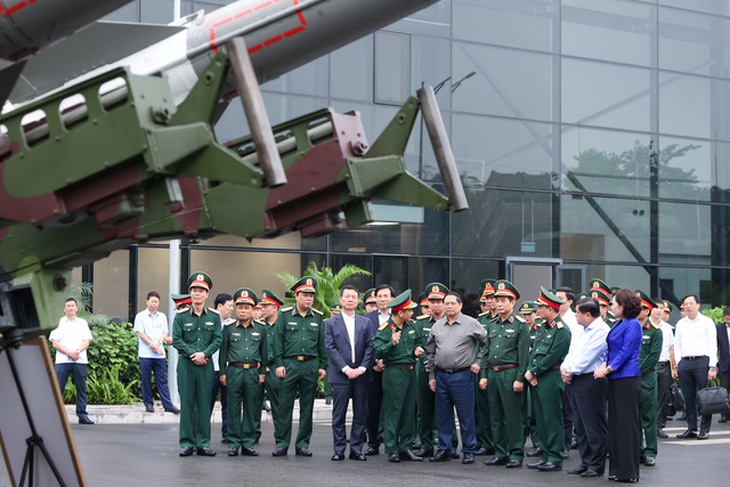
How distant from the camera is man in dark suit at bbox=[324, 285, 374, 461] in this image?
43.1 ft

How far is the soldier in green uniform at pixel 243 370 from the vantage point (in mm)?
13242

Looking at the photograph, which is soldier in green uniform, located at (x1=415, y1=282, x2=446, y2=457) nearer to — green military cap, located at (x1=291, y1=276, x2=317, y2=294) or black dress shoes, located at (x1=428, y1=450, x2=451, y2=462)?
black dress shoes, located at (x1=428, y1=450, x2=451, y2=462)

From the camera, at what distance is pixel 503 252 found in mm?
26266

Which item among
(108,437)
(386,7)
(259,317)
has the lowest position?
(108,437)

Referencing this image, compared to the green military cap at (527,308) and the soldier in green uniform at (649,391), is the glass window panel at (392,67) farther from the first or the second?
the soldier in green uniform at (649,391)

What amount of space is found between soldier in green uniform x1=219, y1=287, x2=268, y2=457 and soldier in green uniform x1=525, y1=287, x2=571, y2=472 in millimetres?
3054

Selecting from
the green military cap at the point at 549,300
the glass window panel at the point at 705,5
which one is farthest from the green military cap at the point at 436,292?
the glass window panel at the point at 705,5

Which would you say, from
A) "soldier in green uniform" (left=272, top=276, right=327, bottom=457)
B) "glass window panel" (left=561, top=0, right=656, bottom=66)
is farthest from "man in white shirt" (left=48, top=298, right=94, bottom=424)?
"glass window panel" (left=561, top=0, right=656, bottom=66)

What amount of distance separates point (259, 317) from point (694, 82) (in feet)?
58.1

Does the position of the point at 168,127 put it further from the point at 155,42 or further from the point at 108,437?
the point at 108,437

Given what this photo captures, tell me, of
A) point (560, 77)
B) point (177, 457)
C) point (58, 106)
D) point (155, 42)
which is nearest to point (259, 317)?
point (177, 457)

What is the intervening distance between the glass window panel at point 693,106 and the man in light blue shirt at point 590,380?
1728 centimetres

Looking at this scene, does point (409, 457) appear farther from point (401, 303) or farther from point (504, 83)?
point (504, 83)

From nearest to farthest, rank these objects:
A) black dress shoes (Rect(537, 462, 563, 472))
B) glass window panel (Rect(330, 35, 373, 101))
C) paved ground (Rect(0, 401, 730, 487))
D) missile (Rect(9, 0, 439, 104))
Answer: missile (Rect(9, 0, 439, 104)), paved ground (Rect(0, 401, 730, 487)), black dress shoes (Rect(537, 462, 563, 472)), glass window panel (Rect(330, 35, 373, 101))
